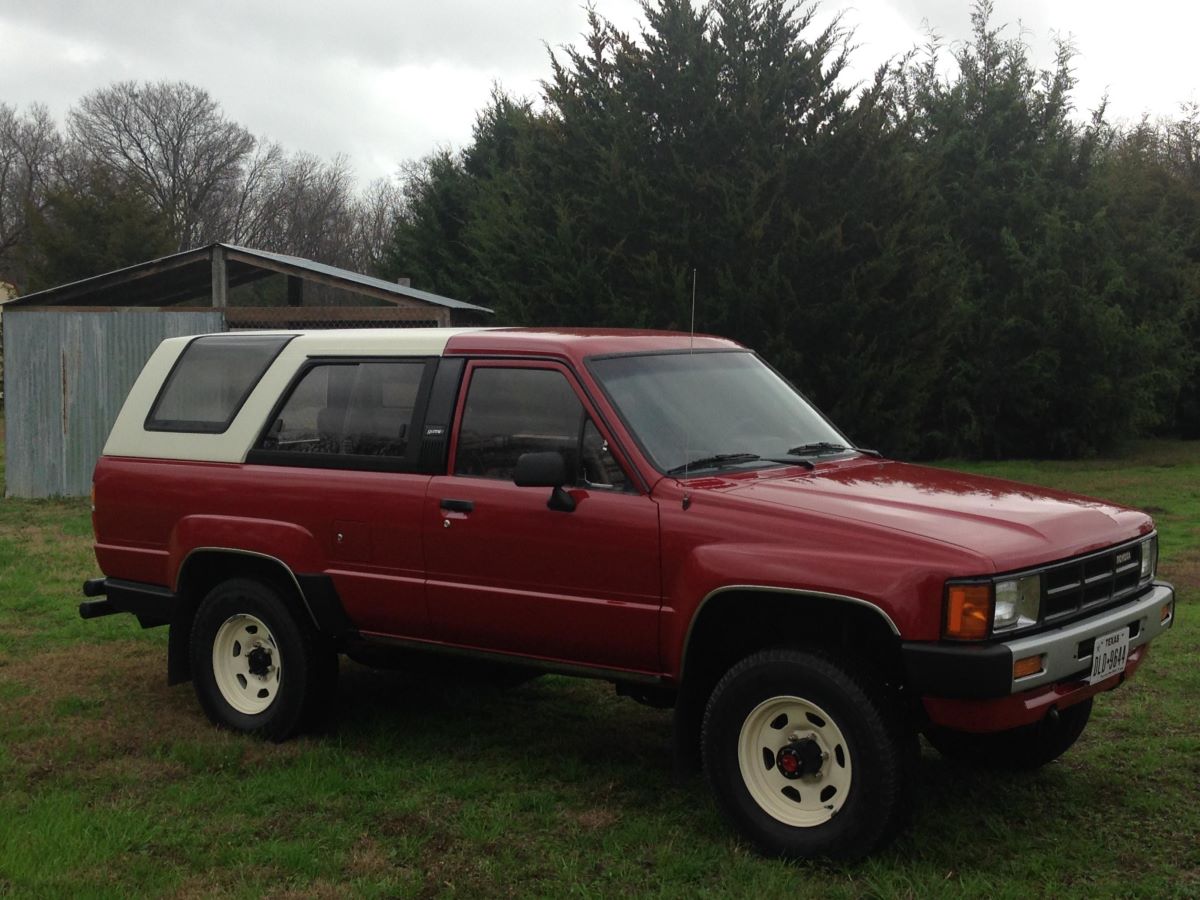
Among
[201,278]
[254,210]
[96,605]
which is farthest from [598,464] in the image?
[254,210]

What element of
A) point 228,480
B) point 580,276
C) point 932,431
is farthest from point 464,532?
point 932,431

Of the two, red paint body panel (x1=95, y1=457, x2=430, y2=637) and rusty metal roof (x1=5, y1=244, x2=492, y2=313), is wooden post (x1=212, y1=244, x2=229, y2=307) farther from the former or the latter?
red paint body panel (x1=95, y1=457, x2=430, y2=637)

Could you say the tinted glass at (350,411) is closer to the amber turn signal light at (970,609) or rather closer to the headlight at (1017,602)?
the amber turn signal light at (970,609)

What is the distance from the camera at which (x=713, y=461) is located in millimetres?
5277

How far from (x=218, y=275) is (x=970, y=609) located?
47.4 feet

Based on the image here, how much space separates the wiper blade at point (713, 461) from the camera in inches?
→ 202

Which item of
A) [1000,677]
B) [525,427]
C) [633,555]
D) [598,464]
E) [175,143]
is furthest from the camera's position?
[175,143]

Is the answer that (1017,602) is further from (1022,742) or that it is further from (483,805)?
(483,805)

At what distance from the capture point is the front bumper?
168 inches

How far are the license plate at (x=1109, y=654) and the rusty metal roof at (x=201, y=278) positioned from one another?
1240 cm

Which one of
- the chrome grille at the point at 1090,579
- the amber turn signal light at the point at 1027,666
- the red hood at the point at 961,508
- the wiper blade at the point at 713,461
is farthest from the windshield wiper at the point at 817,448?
the amber turn signal light at the point at 1027,666

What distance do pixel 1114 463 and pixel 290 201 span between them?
47392 millimetres

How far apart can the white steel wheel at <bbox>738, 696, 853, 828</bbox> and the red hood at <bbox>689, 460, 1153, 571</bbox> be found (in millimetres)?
730

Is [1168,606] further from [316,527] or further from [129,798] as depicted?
[129,798]
